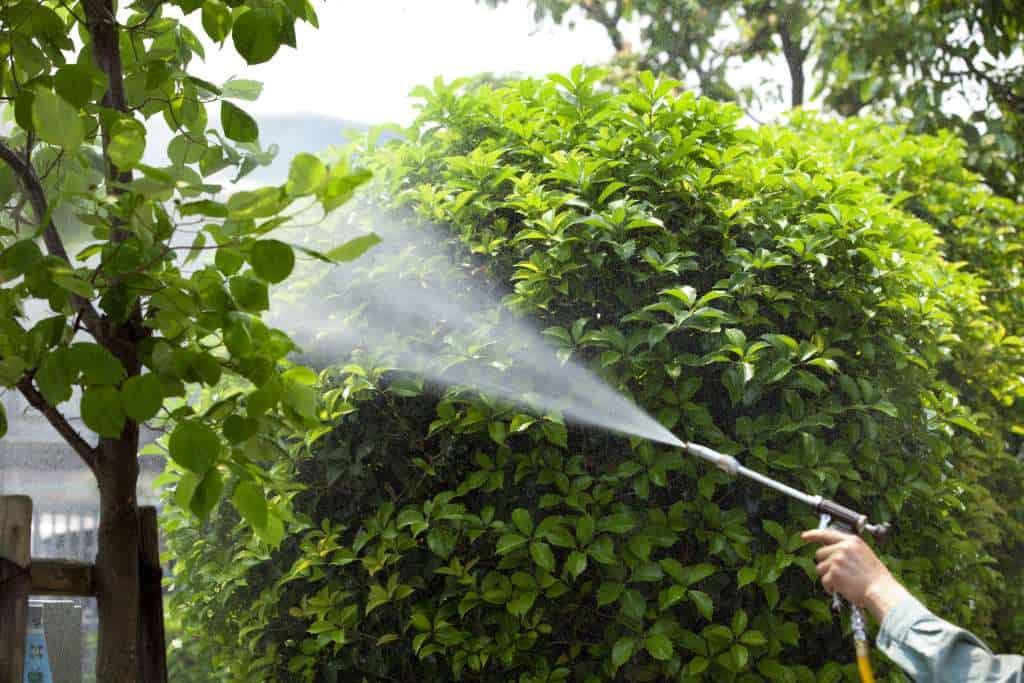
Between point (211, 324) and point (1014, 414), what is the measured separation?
3731mm

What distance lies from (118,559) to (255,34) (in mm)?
1061

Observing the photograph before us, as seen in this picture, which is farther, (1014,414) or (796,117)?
(796,117)

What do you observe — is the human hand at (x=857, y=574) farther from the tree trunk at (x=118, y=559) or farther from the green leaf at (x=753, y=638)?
the tree trunk at (x=118, y=559)

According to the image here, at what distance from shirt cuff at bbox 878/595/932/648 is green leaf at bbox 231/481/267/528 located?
3.58ft

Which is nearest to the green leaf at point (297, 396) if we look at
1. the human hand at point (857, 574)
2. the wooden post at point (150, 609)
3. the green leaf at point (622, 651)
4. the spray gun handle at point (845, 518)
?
the wooden post at point (150, 609)

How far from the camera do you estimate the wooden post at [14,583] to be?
7.32 ft

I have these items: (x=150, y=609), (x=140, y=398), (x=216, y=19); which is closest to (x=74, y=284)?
(x=140, y=398)

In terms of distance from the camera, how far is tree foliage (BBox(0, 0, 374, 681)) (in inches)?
→ 62.7

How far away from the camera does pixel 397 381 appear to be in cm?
298

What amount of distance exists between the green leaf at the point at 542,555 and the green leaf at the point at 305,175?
4.99 feet

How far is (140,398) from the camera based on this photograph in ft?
5.67

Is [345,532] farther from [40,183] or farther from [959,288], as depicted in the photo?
[959,288]

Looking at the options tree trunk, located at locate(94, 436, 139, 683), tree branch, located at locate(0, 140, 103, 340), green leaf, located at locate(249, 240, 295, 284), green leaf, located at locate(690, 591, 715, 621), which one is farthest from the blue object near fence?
green leaf, located at locate(690, 591, 715, 621)

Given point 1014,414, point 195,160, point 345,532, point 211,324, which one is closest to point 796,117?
point 1014,414
